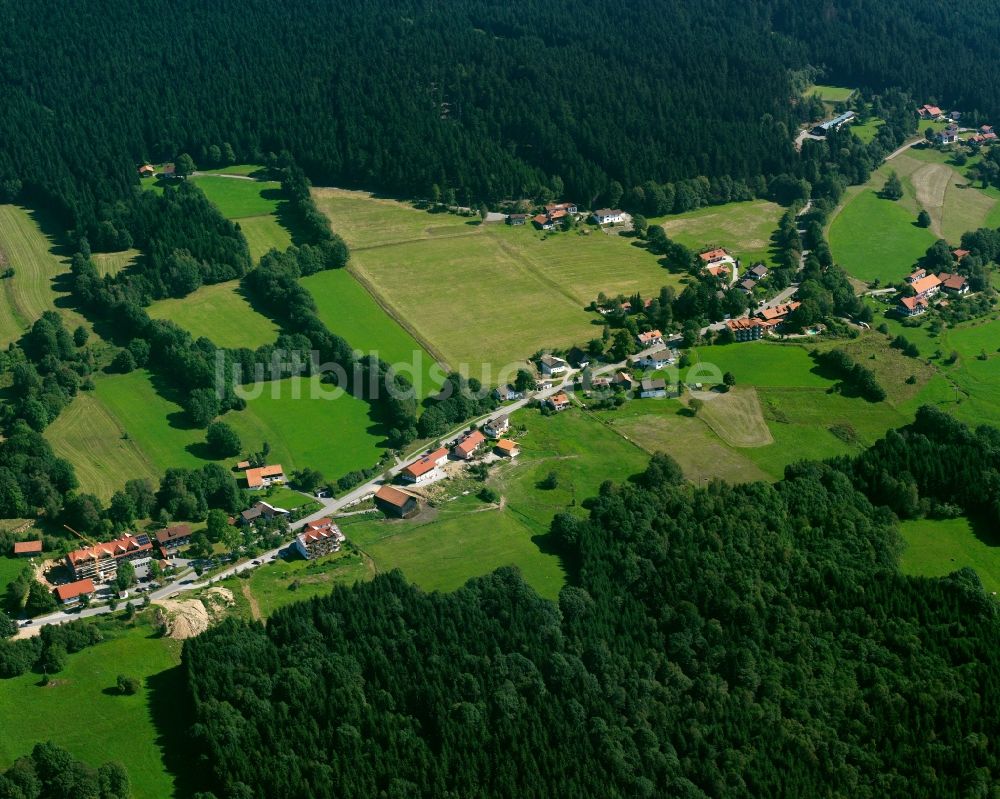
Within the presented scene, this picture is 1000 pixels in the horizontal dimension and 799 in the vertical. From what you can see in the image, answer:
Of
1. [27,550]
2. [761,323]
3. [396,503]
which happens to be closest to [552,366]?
[761,323]

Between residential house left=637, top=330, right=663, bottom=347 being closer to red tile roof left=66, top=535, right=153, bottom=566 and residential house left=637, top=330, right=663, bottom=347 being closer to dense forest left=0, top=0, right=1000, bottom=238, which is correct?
dense forest left=0, top=0, right=1000, bottom=238

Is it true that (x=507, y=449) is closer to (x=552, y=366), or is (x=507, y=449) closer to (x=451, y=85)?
(x=552, y=366)

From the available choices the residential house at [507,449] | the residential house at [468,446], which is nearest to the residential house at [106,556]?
the residential house at [468,446]

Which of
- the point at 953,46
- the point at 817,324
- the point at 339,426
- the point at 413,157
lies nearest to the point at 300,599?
the point at 339,426

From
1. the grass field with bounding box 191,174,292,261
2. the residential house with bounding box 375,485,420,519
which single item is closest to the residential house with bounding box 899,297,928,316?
the residential house with bounding box 375,485,420,519

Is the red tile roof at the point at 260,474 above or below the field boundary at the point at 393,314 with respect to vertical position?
below

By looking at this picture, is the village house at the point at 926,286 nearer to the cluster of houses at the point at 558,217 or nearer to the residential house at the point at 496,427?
the cluster of houses at the point at 558,217

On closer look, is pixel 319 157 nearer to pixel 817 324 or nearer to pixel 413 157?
pixel 413 157
